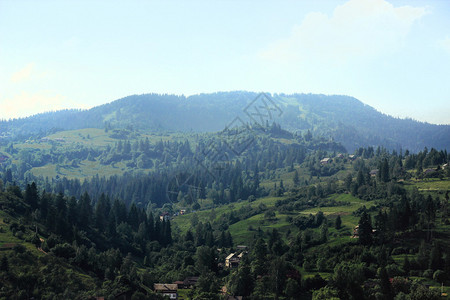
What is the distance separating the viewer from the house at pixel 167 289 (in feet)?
288

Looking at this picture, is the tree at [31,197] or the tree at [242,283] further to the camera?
the tree at [31,197]

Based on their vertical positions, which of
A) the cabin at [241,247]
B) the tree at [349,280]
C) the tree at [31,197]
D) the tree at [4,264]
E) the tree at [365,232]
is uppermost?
the tree at [31,197]

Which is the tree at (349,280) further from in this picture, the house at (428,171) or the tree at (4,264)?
the house at (428,171)

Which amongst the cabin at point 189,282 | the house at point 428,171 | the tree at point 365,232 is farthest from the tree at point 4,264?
the house at point 428,171

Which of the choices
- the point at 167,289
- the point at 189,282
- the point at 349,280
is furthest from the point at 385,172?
the point at 167,289

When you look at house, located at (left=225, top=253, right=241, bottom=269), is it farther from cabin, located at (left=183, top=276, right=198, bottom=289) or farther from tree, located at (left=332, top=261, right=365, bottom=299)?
tree, located at (left=332, top=261, right=365, bottom=299)

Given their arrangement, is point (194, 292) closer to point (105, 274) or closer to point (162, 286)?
point (162, 286)

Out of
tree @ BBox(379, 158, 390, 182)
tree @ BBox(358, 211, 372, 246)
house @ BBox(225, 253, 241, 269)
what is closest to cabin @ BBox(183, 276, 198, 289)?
house @ BBox(225, 253, 241, 269)

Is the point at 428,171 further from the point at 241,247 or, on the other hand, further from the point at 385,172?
the point at 241,247

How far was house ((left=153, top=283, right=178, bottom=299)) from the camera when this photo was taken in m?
87.8

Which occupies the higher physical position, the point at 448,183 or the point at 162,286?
the point at 448,183

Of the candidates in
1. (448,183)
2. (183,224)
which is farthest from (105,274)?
(448,183)

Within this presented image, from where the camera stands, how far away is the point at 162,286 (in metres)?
91.3

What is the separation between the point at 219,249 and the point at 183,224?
47.3 metres
